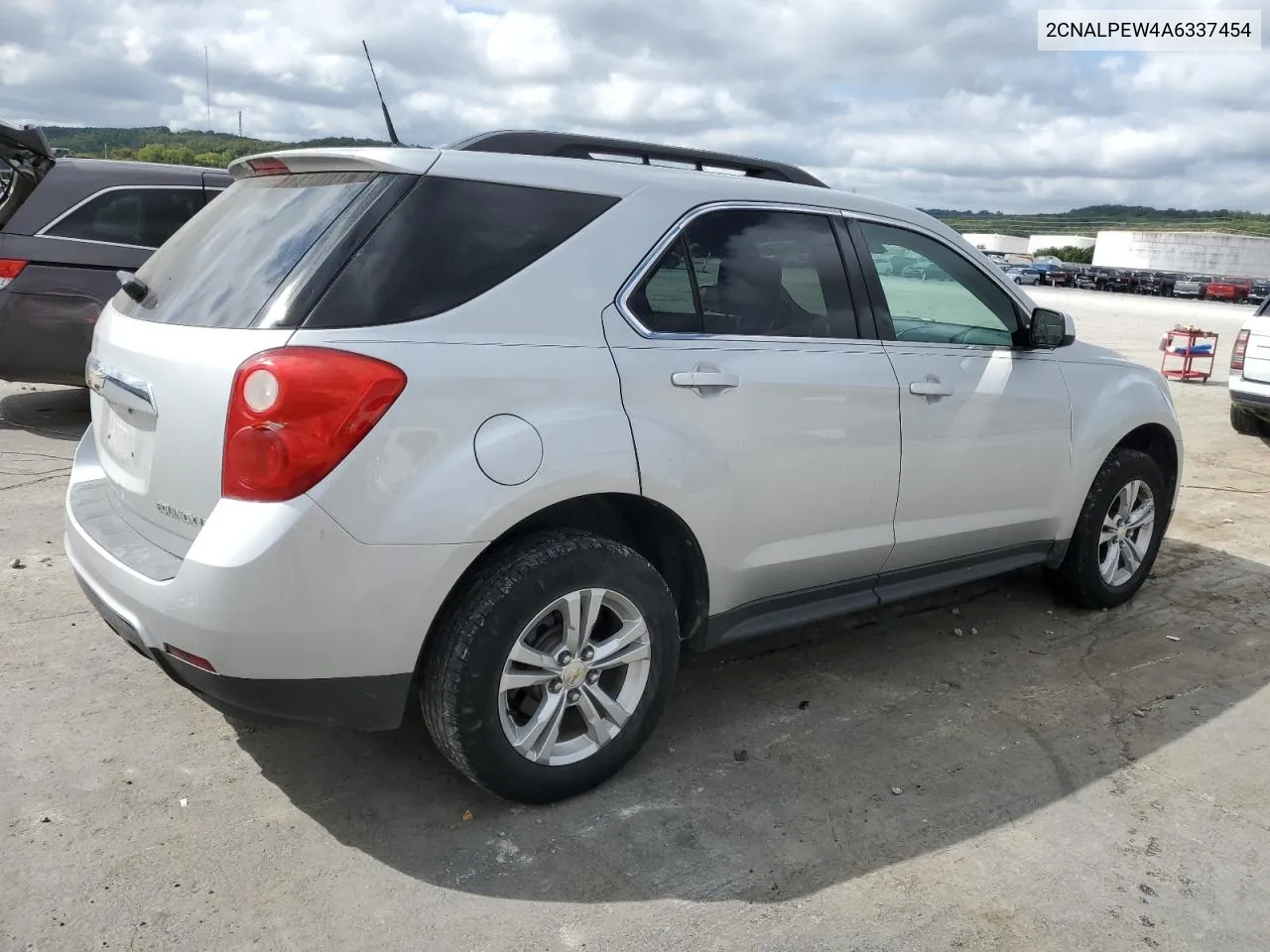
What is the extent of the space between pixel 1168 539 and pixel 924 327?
3.11 m

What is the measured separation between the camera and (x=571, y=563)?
9.35 feet

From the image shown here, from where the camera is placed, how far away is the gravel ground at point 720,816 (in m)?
2.57

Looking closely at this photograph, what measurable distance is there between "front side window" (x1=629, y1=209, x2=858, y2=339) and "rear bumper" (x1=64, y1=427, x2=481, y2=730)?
3.30ft

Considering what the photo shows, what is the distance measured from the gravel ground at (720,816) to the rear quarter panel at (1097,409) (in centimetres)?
73

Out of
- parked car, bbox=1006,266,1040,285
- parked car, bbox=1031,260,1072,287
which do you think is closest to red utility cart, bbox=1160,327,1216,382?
parked car, bbox=1006,266,1040,285

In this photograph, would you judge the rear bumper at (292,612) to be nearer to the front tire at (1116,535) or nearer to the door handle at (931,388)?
the door handle at (931,388)

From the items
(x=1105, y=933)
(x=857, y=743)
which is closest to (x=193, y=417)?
(x=857, y=743)

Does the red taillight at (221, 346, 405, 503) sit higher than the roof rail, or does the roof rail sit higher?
the roof rail

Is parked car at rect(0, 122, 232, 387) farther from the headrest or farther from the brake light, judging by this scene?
the headrest

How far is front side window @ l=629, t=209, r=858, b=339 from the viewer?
10.4 feet

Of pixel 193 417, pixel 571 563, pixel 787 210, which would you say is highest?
pixel 787 210

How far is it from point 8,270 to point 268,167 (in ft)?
16.4

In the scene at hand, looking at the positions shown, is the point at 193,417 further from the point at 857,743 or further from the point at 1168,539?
the point at 1168,539

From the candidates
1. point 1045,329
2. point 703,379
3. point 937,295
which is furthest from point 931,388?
point 703,379
